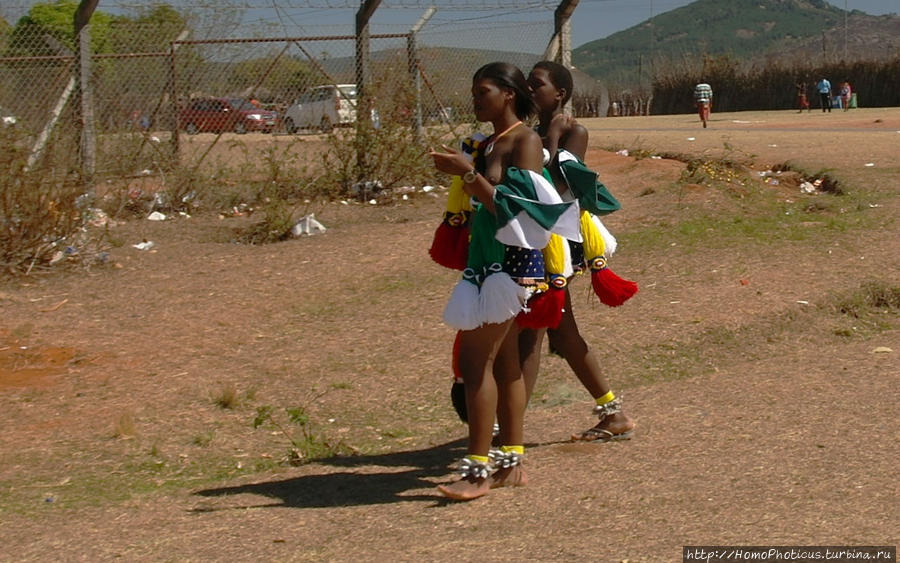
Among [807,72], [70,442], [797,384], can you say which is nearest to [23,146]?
[70,442]

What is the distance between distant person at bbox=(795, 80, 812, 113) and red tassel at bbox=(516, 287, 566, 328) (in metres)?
44.3

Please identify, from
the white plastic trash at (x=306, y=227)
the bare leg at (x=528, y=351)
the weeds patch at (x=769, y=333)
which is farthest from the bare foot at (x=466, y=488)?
the white plastic trash at (x=306, y=227)

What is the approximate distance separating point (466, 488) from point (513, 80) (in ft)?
5.12

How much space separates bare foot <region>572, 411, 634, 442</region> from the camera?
5207mm

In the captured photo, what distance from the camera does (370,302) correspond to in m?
8.04

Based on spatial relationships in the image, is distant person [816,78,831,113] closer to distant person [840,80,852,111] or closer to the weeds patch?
distant person [840,80,852,111]

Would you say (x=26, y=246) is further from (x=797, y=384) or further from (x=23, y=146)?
(x=797, y=384)

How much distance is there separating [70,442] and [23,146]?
3.72 m

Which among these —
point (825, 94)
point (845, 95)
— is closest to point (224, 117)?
point (825, 94)

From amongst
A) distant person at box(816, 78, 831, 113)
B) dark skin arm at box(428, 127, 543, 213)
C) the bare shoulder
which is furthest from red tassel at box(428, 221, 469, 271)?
distant person at box(816, 78, 831, 113)

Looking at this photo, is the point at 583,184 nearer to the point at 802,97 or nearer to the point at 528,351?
the point at 528,351

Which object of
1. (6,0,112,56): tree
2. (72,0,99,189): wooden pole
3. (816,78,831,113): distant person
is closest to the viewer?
(72,0,99,189): wooden pole

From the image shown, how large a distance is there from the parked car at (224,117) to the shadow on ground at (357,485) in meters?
7.35

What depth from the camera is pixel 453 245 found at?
471 cm
